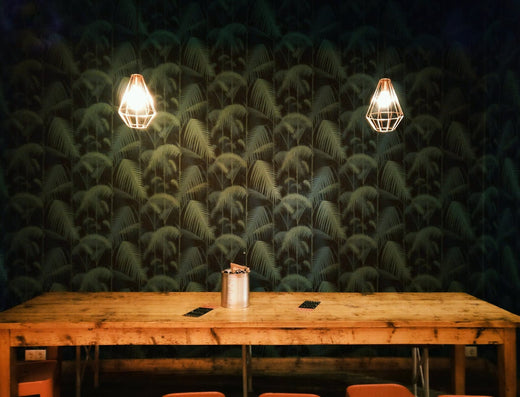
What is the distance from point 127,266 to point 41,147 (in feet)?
4.01

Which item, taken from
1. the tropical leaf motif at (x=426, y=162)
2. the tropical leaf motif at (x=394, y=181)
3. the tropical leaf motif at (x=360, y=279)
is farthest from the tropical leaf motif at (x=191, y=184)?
the tropical leaf motif at (x=426, y=162)

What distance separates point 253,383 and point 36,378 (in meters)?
1.61

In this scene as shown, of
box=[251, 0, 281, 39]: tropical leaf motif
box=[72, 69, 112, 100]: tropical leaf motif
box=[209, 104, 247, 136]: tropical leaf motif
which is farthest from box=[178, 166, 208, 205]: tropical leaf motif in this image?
box=[251, 0, 281, 39]: tropical leaf motif

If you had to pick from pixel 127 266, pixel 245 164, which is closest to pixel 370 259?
pixel 245 164

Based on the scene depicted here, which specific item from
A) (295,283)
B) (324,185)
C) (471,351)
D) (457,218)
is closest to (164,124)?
(324,185)

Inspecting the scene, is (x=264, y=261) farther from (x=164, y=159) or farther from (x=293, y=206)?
(x=164, y=159)

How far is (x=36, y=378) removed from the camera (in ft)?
7.33

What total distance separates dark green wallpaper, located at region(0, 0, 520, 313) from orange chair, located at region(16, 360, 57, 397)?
1.12m

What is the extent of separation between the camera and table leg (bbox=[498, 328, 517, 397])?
2100mm

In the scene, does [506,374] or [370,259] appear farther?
[370,259]

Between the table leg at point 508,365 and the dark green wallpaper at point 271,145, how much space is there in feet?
4.50

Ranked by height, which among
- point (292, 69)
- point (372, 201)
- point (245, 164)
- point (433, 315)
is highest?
point (292, 69)

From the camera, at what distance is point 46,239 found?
3424 millimetres

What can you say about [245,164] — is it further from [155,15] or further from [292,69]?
[155,15]
